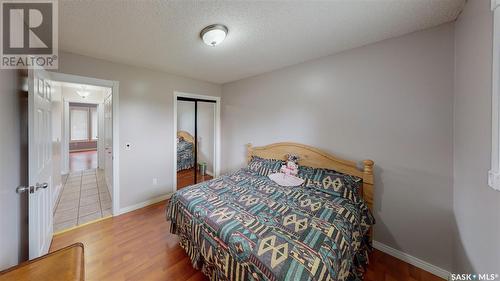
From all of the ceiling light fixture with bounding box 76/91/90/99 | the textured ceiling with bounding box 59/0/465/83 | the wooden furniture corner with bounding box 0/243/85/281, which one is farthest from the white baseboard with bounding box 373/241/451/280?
the ceiling light fixture with bounding box 76/91/90/99

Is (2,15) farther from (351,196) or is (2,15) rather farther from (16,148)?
(351,196)

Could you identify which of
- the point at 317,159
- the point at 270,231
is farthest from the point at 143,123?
the point at 317,159

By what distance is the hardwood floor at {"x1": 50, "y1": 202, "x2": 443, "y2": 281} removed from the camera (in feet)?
5.50

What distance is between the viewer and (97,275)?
1660mm

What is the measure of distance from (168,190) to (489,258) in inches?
151

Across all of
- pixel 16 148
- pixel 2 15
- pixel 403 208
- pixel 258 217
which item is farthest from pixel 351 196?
pixel 2 15

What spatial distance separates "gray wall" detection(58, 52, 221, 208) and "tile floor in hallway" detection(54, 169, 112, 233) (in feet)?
1.58

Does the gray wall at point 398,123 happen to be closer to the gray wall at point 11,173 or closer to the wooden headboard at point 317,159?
the wooden headboard at point 317,159

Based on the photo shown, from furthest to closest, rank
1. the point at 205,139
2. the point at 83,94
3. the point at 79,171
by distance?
the point at 79,171, the point at 83,94, the point at 205,139

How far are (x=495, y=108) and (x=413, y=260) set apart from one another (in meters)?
1.72

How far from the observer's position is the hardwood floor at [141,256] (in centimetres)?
168

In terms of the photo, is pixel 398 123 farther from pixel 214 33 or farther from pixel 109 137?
pixel 109 137

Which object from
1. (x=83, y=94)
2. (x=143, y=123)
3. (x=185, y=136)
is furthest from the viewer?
(x=83, y=94)

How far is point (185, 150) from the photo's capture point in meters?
3.74
